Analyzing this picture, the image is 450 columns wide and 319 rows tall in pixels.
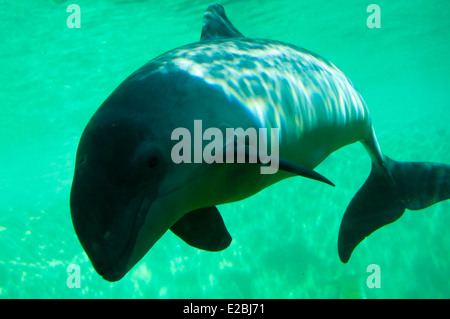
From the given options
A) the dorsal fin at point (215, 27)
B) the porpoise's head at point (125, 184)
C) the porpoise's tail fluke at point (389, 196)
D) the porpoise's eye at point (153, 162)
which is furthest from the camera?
Answer: the dorsal fin at point (215, 27)

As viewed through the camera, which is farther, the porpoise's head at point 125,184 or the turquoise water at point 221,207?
the turquoise water at point 221,207

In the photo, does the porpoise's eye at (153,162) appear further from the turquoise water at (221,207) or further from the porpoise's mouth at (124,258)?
the turquoise water at (221,207)

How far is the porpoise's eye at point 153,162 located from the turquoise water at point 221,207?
8764 mm

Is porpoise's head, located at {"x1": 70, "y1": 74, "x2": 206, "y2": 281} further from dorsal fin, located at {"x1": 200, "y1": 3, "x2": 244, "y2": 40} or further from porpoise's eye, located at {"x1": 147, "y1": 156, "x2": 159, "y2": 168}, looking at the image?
dorsal fin, located at {"x1": 200, "y1": 3, "x2": 244, "y2": 40}

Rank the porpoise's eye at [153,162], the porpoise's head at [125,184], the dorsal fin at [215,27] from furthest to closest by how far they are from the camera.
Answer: the dorsal fin at [215,27] < the porpoise's eye at [153,162] < the porpoise's head at [125,184]

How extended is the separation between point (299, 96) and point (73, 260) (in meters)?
9.34

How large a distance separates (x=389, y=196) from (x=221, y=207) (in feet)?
26.0

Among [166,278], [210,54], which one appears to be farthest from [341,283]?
[210,54]

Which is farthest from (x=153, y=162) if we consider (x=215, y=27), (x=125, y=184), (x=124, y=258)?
(x=215, y=27)

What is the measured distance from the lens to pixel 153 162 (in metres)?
2.02

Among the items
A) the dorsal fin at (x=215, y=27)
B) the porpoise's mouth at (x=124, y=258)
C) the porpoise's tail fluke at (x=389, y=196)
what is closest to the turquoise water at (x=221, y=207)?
the porpoise's tail fluke at (x=389, y=196)

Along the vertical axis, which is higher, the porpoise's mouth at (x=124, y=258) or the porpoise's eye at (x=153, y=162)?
the porpoise's eye at (x=153, y=162)

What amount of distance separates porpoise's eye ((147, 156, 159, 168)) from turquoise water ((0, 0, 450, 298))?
28.8 feet

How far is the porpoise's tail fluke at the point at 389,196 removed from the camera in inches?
163
